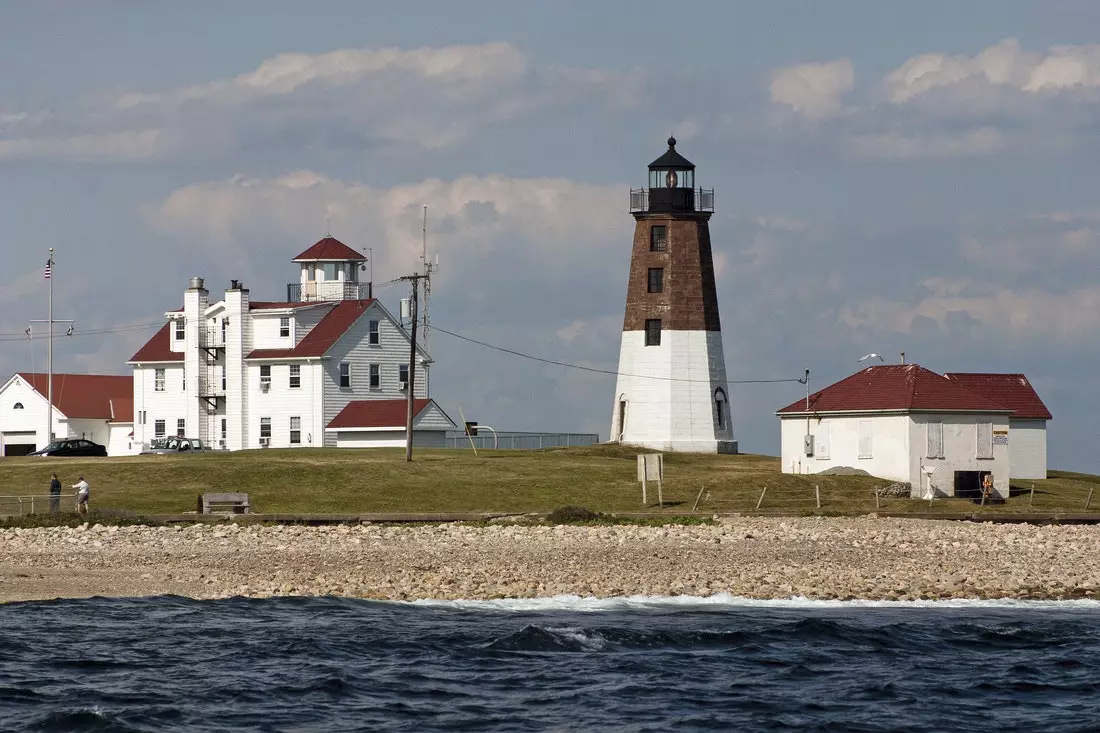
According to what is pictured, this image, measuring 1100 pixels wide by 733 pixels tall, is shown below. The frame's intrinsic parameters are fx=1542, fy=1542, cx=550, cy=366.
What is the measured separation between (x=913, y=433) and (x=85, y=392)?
48829mm

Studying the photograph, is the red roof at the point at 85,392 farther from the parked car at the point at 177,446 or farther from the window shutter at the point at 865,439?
the window shutter at the point at 865,439

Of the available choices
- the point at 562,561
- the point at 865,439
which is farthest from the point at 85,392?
the point at 562,561

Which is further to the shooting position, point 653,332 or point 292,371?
point 292,371

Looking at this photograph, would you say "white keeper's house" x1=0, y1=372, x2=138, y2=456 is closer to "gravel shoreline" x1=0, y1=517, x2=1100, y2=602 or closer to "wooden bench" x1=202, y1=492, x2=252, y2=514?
"wooden bench" x1=202, y1=492, x2=252, y2=514

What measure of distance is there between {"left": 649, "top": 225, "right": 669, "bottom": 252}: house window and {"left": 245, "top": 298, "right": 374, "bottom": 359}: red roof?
14.2 meters

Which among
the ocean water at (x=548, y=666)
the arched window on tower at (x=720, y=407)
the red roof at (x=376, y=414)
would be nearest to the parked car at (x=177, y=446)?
the red roof at (x=376, y=414)

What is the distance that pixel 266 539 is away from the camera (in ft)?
124

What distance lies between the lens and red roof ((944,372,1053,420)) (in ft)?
195

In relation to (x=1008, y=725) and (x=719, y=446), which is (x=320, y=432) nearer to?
(x=719, y=446)

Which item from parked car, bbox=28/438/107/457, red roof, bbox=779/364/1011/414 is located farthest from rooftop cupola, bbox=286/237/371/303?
red roof, bbox=779/364/1011/414

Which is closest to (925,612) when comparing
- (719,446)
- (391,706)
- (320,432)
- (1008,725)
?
(1008,725)

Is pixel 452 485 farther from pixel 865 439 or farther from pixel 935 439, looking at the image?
pixel 935 439

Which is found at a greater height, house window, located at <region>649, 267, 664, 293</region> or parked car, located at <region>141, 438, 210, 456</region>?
house window, located at <region>649, 267, 664, 293</region>

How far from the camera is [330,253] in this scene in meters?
73.6
